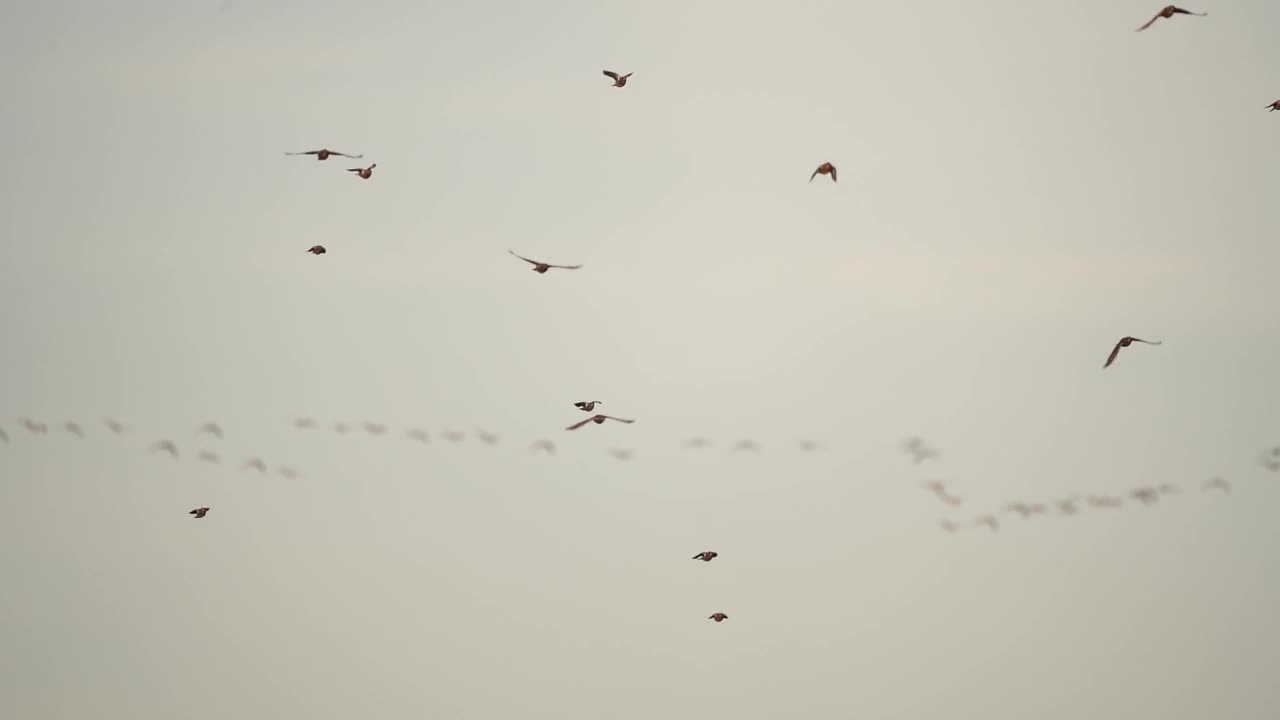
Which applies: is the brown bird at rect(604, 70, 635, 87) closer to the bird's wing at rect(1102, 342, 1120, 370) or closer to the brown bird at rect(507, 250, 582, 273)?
the brown bird at rect(507, 250, 582, 273)

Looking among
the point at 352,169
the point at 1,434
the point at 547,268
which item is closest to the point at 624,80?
the point at 547,268

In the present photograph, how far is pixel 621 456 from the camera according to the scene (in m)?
7.00

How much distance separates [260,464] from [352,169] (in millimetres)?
1911

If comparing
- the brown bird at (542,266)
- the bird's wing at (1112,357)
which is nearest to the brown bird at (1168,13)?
the bird's wing at (1112,357)

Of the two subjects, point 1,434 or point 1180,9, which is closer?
point 1180,9

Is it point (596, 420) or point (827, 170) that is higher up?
point (827, 170)

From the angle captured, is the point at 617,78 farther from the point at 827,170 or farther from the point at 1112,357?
the point at 1112,357

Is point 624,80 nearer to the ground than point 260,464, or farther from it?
farther from it

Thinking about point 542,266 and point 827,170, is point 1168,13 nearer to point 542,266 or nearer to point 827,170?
point 827,170

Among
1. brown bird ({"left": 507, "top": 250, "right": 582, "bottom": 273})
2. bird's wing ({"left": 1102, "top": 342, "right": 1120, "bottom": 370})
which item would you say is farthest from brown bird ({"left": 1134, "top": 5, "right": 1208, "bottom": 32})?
brown bird ({"left": 507, "top": 250, "right": 582, "bottom": 273})

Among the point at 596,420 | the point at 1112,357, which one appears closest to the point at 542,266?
the point at 596,420

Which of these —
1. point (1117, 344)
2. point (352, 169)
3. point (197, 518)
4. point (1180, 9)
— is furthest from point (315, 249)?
point (1180, 9)

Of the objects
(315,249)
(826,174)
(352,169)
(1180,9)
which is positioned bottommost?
(315,249)

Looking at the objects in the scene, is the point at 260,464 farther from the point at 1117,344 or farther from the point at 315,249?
the point at 1117,344
